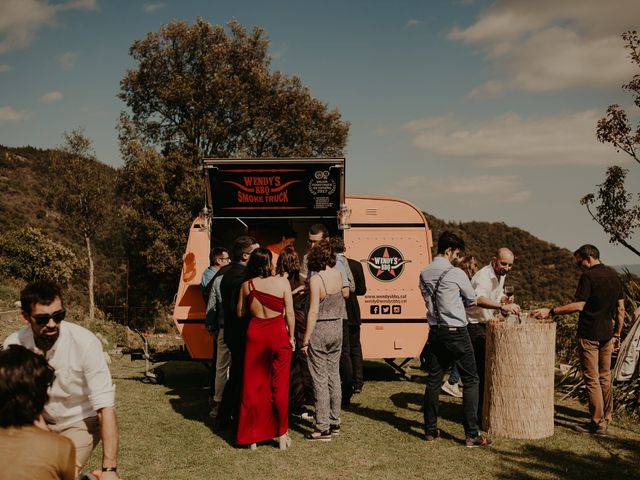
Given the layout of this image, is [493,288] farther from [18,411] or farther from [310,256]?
[18,411]

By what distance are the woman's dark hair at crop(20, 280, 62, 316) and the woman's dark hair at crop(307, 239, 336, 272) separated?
3.36m

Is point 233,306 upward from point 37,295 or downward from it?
downward

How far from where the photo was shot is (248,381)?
6102mm

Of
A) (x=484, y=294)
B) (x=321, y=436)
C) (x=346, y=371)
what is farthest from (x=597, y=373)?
(x=321, y=436)

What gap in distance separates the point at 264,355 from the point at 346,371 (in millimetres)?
1710

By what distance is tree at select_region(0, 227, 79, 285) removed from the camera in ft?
66.9

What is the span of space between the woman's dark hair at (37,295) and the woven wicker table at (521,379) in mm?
4467

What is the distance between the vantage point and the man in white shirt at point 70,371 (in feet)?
10.6

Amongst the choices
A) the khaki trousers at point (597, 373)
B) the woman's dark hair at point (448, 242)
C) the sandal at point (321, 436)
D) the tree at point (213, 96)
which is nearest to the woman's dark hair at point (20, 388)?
the sandal at point (321, 436)

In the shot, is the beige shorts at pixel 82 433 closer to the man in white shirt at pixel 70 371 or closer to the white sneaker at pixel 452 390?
the man in white shirt at pixel 70 371

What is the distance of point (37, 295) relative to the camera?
322cm

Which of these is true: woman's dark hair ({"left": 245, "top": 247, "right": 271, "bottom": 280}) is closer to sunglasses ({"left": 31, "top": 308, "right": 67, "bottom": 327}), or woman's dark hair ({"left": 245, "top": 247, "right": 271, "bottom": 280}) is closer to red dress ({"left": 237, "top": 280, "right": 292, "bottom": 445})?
red dress ({"left": 237, "top": 280, "right": 292, "bottom": 445})

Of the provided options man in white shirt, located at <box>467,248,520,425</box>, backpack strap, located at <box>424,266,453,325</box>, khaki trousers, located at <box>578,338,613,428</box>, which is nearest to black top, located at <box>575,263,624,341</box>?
khaki trousers, located at <box>578,338,613,428</box>

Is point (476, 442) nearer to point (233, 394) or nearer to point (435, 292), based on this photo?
point (435, 292)
